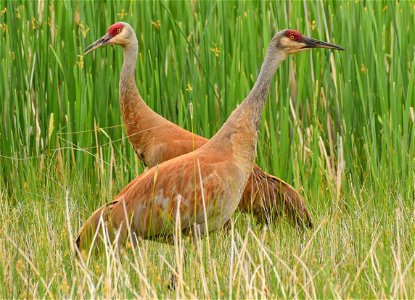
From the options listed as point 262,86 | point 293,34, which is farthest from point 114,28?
point 262,86

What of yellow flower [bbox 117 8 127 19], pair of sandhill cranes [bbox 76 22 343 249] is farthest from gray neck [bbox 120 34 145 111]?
pair of sandhill cranes [bbox 76 22 343 249]

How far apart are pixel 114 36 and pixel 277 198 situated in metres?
1.40

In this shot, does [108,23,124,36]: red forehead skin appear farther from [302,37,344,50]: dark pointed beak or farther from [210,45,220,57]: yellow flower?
[302,37,344,50]: dark pointed beak

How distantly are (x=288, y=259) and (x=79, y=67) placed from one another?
2.39 meters

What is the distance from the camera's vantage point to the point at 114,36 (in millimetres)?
5953

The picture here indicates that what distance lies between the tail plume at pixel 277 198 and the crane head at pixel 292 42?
71cm

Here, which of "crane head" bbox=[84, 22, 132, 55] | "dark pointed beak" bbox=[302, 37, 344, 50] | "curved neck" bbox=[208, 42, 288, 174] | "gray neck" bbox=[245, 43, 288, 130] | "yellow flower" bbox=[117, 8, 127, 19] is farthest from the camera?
"yellow flower" bbox=[117, 8, 127, 19]

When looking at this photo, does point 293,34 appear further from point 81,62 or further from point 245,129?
point 81,62

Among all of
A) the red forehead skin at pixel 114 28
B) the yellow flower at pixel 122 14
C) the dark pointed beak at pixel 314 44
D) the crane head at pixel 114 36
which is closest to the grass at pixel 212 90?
the yellow flower at pixel 122 14

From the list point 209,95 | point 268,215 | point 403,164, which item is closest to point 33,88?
point 209,95

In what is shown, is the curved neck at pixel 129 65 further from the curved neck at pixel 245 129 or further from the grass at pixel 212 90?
the curved neck at pixel 245 129

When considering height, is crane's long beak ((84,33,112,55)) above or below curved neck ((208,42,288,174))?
above

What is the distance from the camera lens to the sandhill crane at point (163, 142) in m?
5.43

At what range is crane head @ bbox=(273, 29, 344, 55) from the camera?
5188 millimetres
